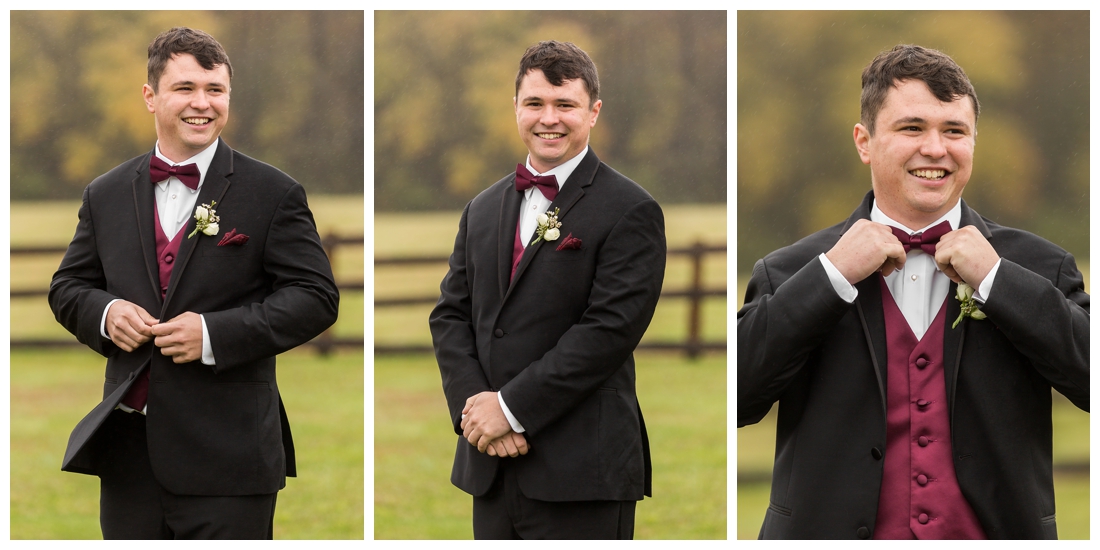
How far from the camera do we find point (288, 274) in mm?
3535

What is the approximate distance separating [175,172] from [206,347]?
2.00 feet

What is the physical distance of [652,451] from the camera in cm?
826

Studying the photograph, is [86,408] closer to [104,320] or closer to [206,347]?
[104,320]

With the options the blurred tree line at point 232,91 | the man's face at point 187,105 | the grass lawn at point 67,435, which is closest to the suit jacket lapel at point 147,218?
the man's face at point 187,105

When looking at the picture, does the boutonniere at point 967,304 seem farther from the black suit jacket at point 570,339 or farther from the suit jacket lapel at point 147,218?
the suit jacket lapel at point 147,218

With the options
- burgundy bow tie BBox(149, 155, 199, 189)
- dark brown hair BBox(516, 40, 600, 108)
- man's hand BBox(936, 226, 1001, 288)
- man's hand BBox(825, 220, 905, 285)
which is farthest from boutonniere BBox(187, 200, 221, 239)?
man's hand BBox(936, 226, 1001, 288)

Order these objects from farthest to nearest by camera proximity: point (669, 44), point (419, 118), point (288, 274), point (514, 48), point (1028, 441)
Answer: point (669, 44) → point (419, 118) → point (514, 48) → point (288, 274) → point (1028, 441)

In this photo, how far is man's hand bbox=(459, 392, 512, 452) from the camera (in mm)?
3260

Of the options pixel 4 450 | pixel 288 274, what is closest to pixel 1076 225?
pixel 288 274

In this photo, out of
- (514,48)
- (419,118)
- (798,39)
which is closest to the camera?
(798,39)
